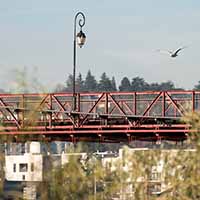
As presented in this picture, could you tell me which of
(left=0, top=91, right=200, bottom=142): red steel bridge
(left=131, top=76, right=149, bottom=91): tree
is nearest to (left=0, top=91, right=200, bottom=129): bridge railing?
(left=0, top=91, right=200, bottom=142): red steel bridge

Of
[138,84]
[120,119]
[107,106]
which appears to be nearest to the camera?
[120,119]

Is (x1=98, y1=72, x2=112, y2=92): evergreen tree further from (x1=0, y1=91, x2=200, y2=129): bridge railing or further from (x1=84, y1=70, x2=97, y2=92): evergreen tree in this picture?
(x1=0, y1=91, x2=200, y2=129): bridge railing

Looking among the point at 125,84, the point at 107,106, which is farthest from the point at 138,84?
the point at 107,106

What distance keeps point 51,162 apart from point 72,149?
46cm

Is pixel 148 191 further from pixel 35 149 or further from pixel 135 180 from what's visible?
pixel 35 149


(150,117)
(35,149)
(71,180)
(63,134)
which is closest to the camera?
(71,180)

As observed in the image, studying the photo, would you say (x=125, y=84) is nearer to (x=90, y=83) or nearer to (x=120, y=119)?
(x=90, y=83)

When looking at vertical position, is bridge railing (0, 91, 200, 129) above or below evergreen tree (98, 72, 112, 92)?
below

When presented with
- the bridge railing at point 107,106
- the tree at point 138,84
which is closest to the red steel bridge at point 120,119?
the bridge railing at point 107,106

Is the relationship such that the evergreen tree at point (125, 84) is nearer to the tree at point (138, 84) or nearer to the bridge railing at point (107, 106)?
the tree at point (138, 84)

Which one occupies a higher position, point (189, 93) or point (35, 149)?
point (189, 93)

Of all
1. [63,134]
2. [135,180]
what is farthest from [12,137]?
[63,134]

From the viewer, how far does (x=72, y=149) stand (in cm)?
1503

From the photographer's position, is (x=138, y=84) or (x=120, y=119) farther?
(x=138, y=84)
